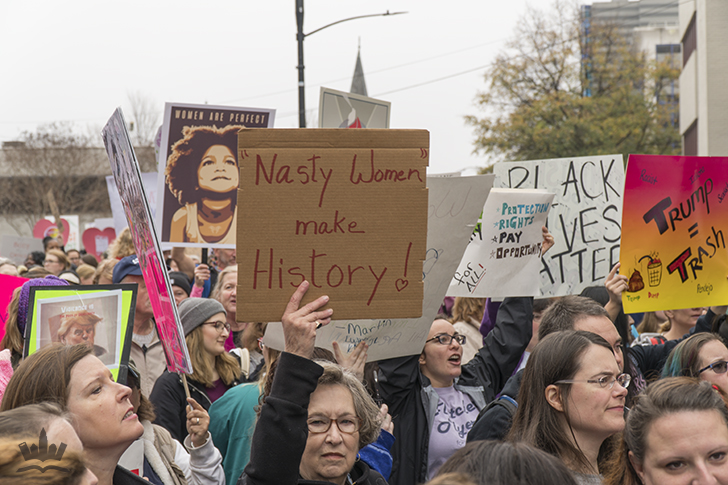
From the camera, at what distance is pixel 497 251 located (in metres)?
4.59

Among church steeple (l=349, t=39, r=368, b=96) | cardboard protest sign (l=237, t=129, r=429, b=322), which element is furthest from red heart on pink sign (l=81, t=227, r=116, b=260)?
church steeple (l=349, t=39, r=368, b=96)

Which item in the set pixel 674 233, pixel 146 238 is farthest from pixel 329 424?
pixel 674 233

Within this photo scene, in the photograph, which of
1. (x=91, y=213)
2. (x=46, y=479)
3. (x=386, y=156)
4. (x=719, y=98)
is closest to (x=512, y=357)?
(x=386, y=156)

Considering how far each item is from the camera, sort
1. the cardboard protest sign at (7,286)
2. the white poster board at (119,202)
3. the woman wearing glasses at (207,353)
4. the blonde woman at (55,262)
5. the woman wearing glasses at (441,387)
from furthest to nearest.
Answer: the white poster board at (119,202) → the blonde woman at (55,262) → the cardboard protest sign at (7,286) → the woman wearing glasses at (207,353) → the woman wearing glasses at (441,387)

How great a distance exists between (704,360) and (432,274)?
160 centimetres

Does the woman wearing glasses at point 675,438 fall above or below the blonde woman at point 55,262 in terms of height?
below

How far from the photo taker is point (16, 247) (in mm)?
14781

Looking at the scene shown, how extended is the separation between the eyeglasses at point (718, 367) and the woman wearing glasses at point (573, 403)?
1.17 metres

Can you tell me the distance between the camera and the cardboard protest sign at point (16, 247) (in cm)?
1450

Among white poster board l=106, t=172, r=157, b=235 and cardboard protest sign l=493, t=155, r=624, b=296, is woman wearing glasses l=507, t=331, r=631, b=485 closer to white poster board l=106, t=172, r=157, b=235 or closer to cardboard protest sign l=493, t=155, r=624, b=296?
cardboard protest sign l=493, t=155, r=624, b=296

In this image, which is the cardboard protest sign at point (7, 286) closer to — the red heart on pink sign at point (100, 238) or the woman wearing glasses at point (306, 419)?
the woman wearing glasses at point (306, 419)

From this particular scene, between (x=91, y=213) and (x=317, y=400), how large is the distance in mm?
47354

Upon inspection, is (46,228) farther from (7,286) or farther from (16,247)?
(7,286)

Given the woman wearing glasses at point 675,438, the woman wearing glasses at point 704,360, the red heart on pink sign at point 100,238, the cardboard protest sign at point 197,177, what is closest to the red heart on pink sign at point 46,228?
the red heart on pink sign at point 100,238
